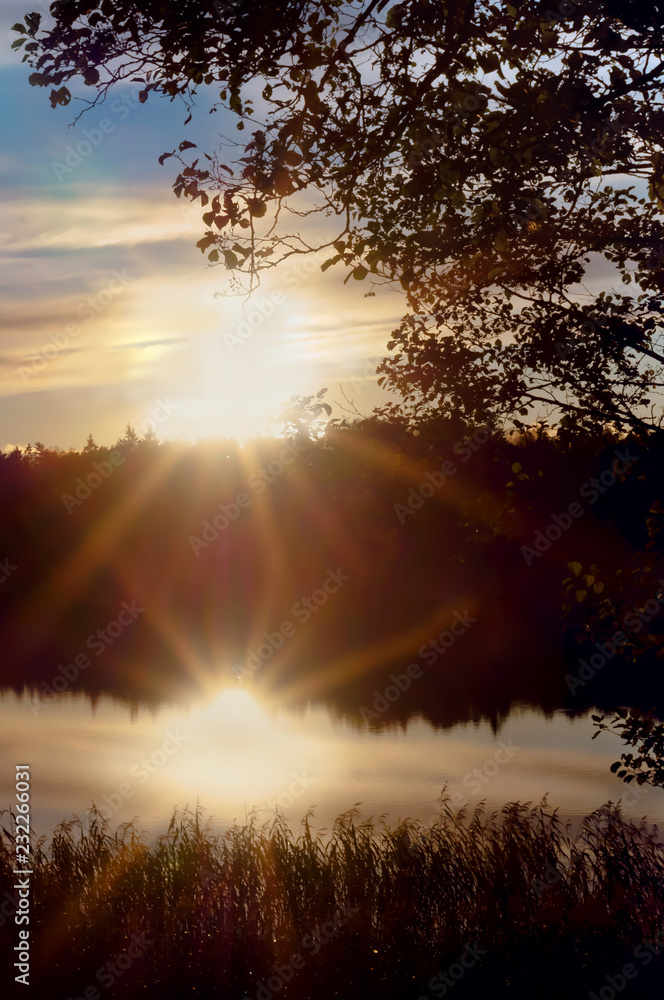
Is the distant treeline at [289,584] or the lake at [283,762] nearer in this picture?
the lake at [283,762]

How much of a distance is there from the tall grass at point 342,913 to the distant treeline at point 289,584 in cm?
533

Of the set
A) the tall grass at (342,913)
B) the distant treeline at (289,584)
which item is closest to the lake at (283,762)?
the distant treeline at (289,584)

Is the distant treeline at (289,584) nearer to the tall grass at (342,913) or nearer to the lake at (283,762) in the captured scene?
the lake at (283,762)

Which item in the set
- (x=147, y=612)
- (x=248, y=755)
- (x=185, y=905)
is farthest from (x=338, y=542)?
(x=185, y=905)

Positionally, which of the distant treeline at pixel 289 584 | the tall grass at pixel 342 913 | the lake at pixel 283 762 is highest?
the distant treeline at pixel 289 584

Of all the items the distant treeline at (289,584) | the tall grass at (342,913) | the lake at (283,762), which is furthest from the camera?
the distant treeline at (289,584)

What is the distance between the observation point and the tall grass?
1131cm

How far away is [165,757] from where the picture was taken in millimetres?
31875

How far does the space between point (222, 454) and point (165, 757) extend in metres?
50.3

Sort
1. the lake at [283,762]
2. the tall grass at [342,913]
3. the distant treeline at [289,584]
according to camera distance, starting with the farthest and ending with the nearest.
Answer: the distant treeline at [289,584] < the lake at [283,762] < the tall grass at [342,913]

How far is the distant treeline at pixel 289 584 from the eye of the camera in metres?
45.8

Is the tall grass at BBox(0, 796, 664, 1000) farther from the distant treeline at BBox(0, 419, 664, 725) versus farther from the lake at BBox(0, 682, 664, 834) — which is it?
the lake at BBox(0, 682, 664, 834)

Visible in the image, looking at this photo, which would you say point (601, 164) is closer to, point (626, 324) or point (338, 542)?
point (626, 324)

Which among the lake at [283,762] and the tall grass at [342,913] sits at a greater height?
the lake at [283,762]
